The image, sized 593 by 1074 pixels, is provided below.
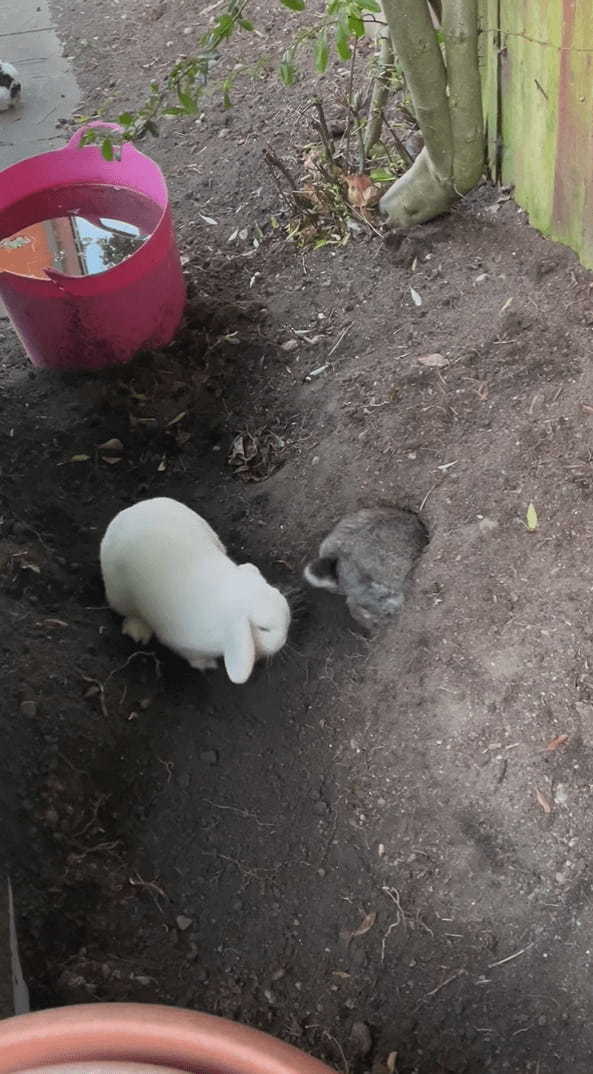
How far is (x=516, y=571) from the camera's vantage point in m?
2.71

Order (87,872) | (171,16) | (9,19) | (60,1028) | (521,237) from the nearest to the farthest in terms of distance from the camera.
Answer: (60,1028) < (87,872) < (521,237) < (171,16) < (9,19)

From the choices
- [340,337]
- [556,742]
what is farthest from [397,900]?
[340,337]

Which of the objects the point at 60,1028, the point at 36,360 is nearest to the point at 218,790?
the point at 60,1028

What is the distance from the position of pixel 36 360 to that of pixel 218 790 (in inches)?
86.5

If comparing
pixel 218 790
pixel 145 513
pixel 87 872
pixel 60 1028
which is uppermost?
pixel 60 1028

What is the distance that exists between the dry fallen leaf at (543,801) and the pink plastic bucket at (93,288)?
Result: 2472 millimetres

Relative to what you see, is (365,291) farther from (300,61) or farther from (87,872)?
(87,872)

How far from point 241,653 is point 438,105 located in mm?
2453

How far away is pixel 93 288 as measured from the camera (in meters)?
3.59

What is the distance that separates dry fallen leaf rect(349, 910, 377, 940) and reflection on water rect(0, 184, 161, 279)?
9.76ft

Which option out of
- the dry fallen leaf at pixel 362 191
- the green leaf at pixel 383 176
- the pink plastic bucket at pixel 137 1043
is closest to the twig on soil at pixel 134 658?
the pink plastic bucket at pixel 137 1043

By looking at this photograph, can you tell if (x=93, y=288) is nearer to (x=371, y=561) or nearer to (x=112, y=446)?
(x=112, y=446)

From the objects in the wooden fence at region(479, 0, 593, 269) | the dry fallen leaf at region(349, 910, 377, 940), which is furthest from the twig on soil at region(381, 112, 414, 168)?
the dry fallen leaf at region(349, 910, 377, 940)

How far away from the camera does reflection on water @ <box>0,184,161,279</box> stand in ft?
13.3
